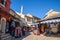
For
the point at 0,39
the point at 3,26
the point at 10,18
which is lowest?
the point at 0,39

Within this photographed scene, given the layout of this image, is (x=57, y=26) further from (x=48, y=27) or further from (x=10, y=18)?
(x=10, y=18)

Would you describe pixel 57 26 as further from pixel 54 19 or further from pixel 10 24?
pixel 10 24

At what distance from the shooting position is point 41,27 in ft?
98.0

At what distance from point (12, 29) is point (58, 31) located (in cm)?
1215

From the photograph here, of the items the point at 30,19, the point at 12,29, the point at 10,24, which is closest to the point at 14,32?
the point at 12,29

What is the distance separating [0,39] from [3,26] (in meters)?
5.76

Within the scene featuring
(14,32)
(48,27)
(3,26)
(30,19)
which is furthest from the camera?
(30,19)

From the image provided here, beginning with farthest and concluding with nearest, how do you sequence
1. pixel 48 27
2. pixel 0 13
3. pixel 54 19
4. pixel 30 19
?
pixel 30 19
pixel 48 27
pixel 54 19
pixel 0 13

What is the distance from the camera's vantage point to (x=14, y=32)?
754 inches

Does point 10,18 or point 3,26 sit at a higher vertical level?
point 10,18

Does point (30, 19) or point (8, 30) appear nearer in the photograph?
point (8, 30)

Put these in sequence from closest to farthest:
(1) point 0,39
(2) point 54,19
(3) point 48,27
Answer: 1. (1) point 0,39
2. (2) point 54,19
3. (3) point 48,27

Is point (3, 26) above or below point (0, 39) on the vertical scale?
above

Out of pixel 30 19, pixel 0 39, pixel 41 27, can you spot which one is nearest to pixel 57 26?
pixel 41 27
